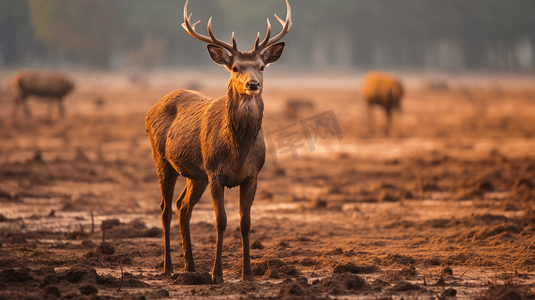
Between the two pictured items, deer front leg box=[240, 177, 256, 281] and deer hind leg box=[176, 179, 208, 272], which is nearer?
deer front leg box=[240, 177, 256, 281]

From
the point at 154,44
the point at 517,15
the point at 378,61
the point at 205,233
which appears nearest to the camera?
the point at 205,233

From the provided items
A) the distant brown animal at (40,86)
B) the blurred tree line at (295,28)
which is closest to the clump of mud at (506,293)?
the distant brown animal at (40,86)

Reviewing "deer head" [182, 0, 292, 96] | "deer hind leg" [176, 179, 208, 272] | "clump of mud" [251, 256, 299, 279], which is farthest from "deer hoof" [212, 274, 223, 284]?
"deer head" [182, 0, 292, 96]

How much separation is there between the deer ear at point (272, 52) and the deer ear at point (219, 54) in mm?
412

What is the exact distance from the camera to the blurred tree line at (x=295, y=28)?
76.8 meters

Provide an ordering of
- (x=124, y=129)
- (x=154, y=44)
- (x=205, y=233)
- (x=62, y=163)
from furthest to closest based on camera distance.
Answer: (x=154, y=44) → (x=124, y=129) → (x=62, y=163) → (x=205, y=233)

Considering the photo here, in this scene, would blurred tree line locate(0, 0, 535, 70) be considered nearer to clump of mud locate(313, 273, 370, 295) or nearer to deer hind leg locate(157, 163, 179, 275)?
deer hind leg locate(157, 163, 179, 275)

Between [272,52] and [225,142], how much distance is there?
1213mm

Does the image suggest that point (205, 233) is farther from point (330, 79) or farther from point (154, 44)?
point (330, 79)

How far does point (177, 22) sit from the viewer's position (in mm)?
83312

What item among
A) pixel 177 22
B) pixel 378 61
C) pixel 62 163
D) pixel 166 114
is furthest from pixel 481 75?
pixel 166 114

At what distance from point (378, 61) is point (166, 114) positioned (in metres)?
92.0

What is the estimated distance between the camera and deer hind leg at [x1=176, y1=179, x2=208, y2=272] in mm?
7086

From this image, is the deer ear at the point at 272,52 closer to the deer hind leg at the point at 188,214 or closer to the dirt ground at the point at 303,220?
the deer hind leg at the point at 188,214
